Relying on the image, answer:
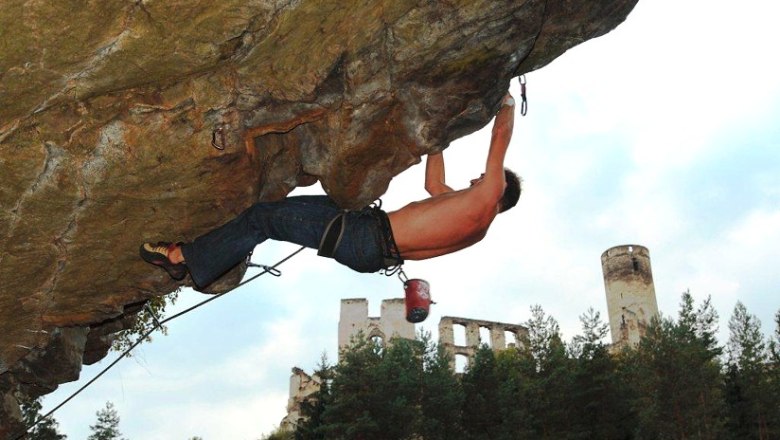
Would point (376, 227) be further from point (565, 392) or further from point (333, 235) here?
point (565, 392)

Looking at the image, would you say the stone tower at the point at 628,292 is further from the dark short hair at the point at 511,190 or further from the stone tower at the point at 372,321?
the dark short hair at the point at 511,190

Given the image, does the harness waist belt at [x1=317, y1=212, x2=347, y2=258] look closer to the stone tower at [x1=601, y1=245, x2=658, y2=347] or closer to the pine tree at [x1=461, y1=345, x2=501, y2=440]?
the pine tree at [x1=461, y1=345, x2=501, y2=440]

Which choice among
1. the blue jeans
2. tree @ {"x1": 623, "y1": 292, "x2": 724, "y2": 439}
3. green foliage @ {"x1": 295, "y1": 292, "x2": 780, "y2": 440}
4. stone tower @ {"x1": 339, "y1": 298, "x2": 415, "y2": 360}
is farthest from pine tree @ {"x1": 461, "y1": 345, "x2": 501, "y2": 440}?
the blue jeans

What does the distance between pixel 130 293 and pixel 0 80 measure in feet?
10.3

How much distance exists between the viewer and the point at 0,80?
4828 millimetres

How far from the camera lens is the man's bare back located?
206 inches

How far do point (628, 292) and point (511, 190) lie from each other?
54.3 metres

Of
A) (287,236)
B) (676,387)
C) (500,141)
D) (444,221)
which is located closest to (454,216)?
(444,221)

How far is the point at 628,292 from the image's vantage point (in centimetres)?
5662

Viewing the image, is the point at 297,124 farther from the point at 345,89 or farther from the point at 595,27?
the point at 595,27

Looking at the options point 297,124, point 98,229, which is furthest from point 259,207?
point 98,229

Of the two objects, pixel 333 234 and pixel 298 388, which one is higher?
pixel 298 388

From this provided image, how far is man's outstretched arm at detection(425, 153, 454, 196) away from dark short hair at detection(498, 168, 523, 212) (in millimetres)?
707

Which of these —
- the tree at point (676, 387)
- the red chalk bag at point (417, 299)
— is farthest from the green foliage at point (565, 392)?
the red chalk bag at point (417, 299)
